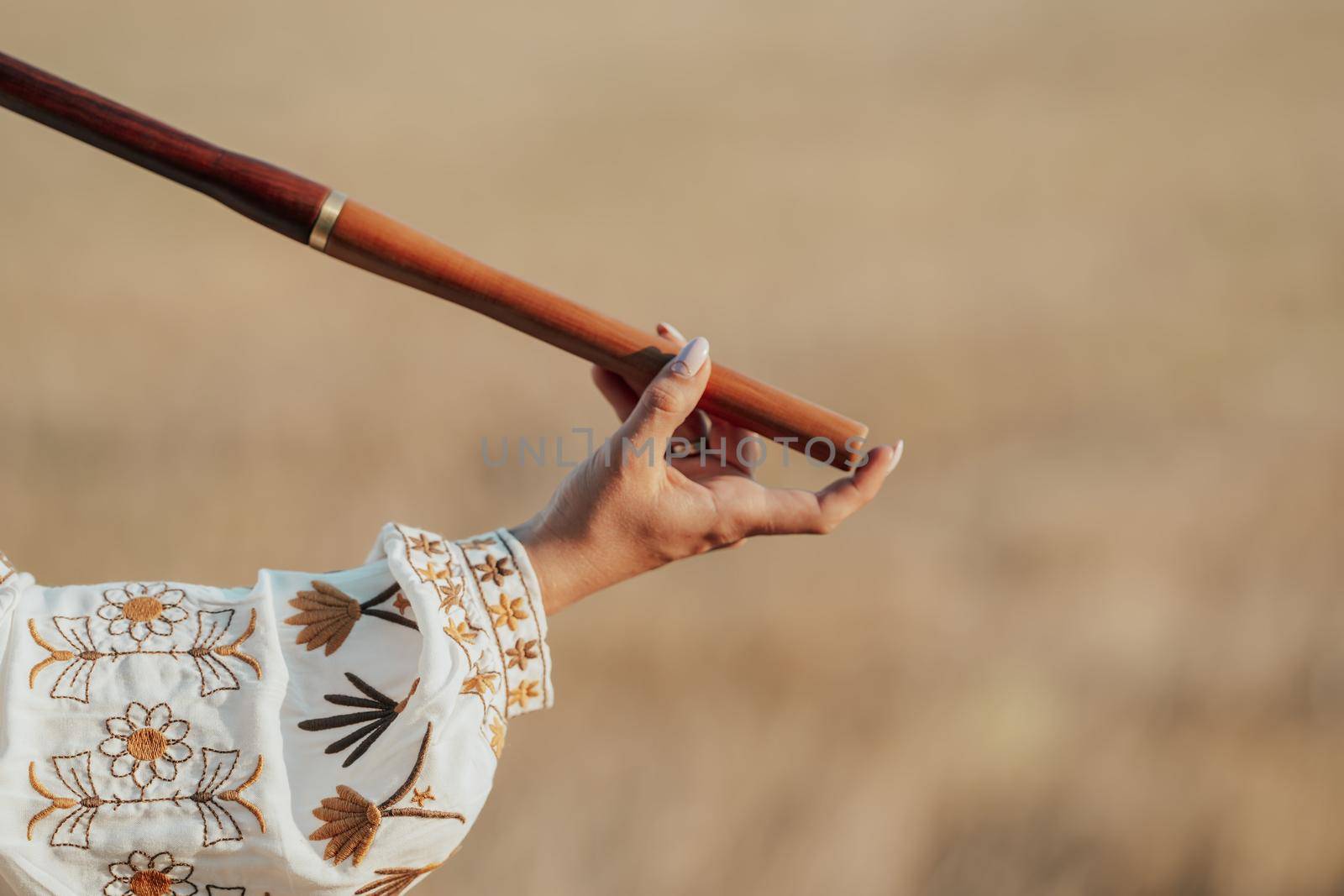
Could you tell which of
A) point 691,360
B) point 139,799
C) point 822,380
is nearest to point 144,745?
point 139,799

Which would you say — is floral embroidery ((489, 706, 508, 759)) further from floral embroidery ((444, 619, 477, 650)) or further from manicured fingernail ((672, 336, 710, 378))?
manicured fingernail ((672, 336, 710, 378))

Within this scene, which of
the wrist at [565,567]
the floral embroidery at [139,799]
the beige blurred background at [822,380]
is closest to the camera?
the floral embroidery at [139,799]

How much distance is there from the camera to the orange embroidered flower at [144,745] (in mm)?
396

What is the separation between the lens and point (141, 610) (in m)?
0.43

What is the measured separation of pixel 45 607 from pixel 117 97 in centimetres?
129

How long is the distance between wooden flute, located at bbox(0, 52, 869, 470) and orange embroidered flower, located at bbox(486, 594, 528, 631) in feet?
0.34

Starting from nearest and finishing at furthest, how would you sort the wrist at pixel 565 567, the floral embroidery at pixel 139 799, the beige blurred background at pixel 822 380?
the floral embroidery at pixel 139 799
the wrist at pixel 565 567
the beige blurred background at pixel 822 380

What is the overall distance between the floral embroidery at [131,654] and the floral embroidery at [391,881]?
78 millimetres

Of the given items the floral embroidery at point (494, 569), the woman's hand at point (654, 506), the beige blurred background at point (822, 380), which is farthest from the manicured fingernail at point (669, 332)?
the beige blurred background at point (822, 380)

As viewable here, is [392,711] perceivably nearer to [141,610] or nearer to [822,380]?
[141,610]

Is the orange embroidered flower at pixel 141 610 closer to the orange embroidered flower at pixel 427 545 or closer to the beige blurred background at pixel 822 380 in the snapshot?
the orange embroidered flower at pixel 427 545

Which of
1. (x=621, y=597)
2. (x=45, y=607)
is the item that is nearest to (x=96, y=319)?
(x=621, y=597)

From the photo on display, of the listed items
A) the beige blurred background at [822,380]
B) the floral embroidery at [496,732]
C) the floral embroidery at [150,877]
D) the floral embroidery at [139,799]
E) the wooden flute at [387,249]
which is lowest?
the floral embroidery at [150,877]

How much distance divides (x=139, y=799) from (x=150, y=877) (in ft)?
0.08
